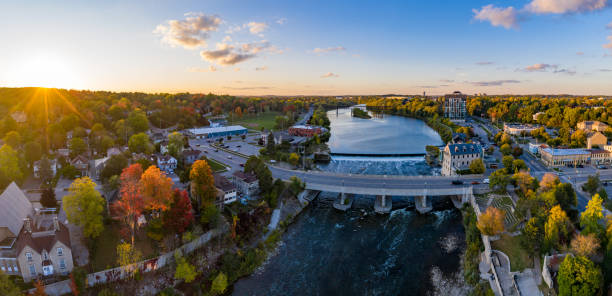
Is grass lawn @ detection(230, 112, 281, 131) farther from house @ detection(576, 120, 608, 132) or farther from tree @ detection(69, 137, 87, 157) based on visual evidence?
house @ detection(576, 120, 608, 132)

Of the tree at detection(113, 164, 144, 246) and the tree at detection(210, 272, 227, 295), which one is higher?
the tree at detection(113, 164, 144, 246)

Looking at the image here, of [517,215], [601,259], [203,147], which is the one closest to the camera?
[601,259]

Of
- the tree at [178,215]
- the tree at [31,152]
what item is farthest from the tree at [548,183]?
the tree at [31,152]

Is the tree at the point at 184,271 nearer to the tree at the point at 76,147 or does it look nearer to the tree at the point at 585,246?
the tree at the point at 585,246

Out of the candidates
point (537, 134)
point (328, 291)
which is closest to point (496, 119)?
point (537, 134)

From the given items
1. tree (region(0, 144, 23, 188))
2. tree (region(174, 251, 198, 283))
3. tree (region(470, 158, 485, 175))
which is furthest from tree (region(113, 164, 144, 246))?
tree (region(470, 158, 485, 175))

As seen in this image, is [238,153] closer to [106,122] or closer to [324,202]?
[324,202]

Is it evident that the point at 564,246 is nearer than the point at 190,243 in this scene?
Yes
